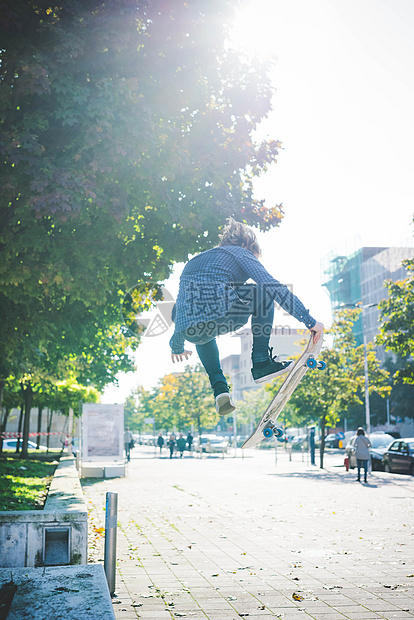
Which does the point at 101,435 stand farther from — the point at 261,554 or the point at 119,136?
the point at 119,136

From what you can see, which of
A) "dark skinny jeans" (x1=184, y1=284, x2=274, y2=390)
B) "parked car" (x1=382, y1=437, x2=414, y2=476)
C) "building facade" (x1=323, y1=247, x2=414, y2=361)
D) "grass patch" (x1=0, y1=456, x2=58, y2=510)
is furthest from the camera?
"building facade" (x1=323, y1=247, x2=414, y2=361)

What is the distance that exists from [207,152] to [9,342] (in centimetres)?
654

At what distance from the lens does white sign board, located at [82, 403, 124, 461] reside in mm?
21328

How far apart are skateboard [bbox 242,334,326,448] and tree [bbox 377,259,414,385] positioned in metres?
17.9

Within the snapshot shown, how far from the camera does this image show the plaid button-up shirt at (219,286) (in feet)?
11.5

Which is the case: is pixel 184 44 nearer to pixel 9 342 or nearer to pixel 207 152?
pixel 207 152

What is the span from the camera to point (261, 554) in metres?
8.82

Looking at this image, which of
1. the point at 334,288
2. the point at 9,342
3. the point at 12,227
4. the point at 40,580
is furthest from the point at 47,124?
the point at 334,288

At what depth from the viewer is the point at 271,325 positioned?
3891mm

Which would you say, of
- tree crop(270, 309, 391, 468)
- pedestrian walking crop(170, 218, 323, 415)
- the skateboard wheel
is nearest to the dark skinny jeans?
pedestrian walking crop(170, 218, 323, 415)

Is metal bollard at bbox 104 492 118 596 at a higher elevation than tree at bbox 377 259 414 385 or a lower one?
lower

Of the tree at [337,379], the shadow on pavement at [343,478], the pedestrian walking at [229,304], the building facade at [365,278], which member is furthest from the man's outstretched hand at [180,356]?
the building facade at [365,278]

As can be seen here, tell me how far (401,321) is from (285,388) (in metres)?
18.4

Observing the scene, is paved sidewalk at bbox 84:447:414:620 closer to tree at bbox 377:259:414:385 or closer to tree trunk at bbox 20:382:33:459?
tree at bbox 377:259:414:385
